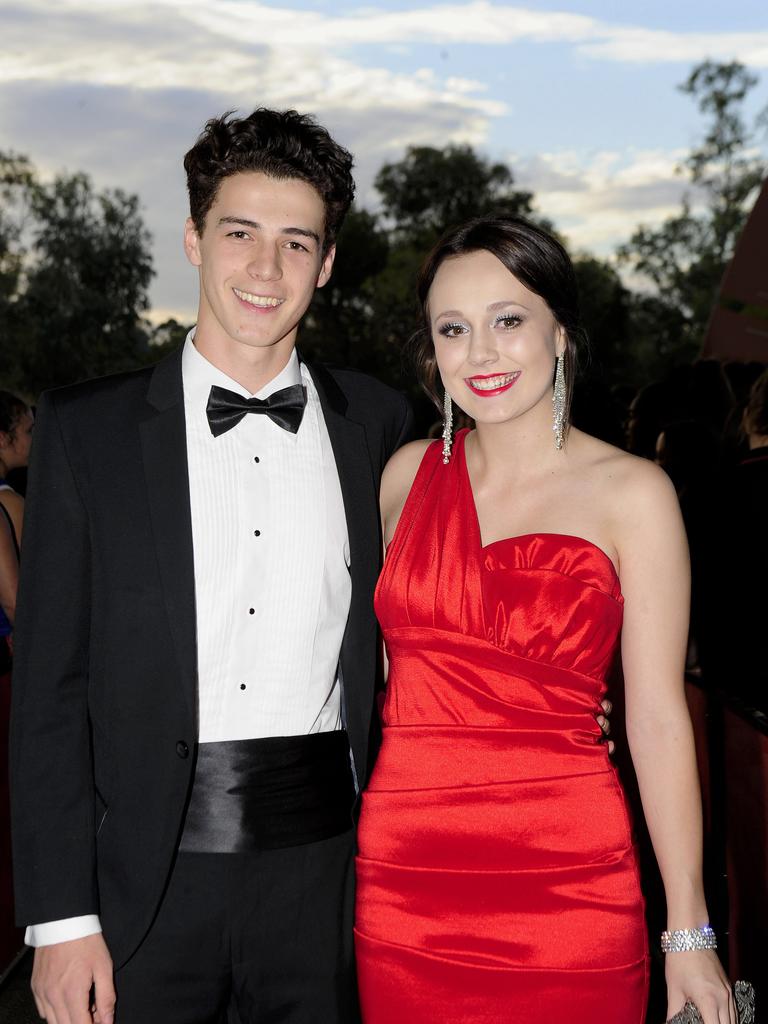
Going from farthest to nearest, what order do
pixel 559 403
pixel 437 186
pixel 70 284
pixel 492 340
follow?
1. pixel 437 186
2. pixel 70 284
3. pixel 559 403
4. pixel 492 340

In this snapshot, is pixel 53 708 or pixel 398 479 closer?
pixel 53 708

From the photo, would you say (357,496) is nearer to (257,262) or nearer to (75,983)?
(257,262)

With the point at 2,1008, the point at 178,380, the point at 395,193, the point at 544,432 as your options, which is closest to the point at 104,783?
the point at 178,380

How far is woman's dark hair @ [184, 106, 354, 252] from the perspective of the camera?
93.8 inches

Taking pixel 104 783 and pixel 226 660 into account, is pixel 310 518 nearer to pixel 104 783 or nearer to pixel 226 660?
pixel 226 660

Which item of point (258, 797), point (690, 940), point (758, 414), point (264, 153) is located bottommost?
point (690, 940)

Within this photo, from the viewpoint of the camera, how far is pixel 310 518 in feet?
7.60

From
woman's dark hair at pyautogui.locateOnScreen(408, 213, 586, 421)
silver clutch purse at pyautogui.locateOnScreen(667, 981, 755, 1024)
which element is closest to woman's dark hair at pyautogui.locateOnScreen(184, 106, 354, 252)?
Result: woman's dark hair at pyautogui.locateOnScreen(408, 213, 586, 421)

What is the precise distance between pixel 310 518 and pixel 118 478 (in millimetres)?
415

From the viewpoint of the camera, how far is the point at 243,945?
213 centimetres

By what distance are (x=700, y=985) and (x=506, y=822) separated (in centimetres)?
49

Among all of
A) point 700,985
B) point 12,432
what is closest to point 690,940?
point 700,985

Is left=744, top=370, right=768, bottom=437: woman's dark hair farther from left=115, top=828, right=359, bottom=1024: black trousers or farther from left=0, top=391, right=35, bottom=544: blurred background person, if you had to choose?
left=0, top=391, right=35, bottom=544: blurred background person

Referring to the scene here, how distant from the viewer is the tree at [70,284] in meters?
31.5
